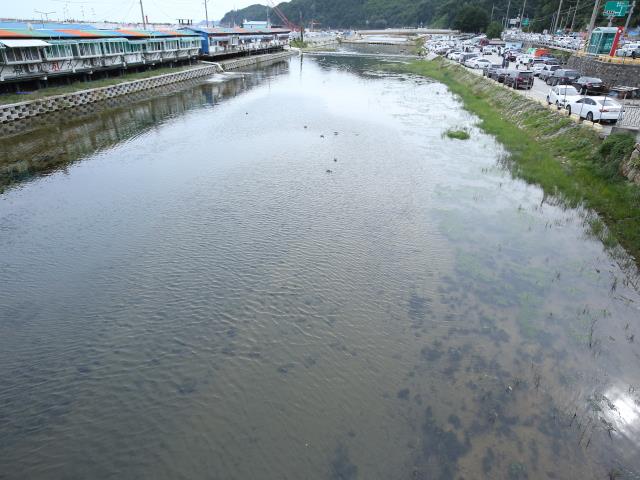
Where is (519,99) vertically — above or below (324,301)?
above

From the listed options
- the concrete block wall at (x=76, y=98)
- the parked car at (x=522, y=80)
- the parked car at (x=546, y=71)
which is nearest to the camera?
the concrete block wall at (x=76, y=98)

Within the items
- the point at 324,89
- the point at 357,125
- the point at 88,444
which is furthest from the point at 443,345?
the point at 324,89

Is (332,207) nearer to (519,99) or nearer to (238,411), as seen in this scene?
(238,411)

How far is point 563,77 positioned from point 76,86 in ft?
171

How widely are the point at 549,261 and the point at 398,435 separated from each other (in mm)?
10429

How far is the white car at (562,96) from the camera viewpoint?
1246 inches

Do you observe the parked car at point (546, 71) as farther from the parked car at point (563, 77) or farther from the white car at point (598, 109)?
the white car at point (598, 109)

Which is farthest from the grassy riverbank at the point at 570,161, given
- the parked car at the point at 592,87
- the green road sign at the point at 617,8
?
the green road sign at the point at 617,8

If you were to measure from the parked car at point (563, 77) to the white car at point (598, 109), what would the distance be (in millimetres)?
17675

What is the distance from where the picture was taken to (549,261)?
52.3 feet

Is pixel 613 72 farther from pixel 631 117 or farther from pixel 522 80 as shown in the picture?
pixel 631 117

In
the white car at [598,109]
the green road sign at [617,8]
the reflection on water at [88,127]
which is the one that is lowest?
the reflection on water at [88,127]

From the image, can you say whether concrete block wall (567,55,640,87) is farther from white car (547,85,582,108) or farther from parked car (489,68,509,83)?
white car (547,85,582,108)

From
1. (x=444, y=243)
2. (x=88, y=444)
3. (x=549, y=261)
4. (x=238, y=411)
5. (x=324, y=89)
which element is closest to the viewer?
(x=88, y=444)
